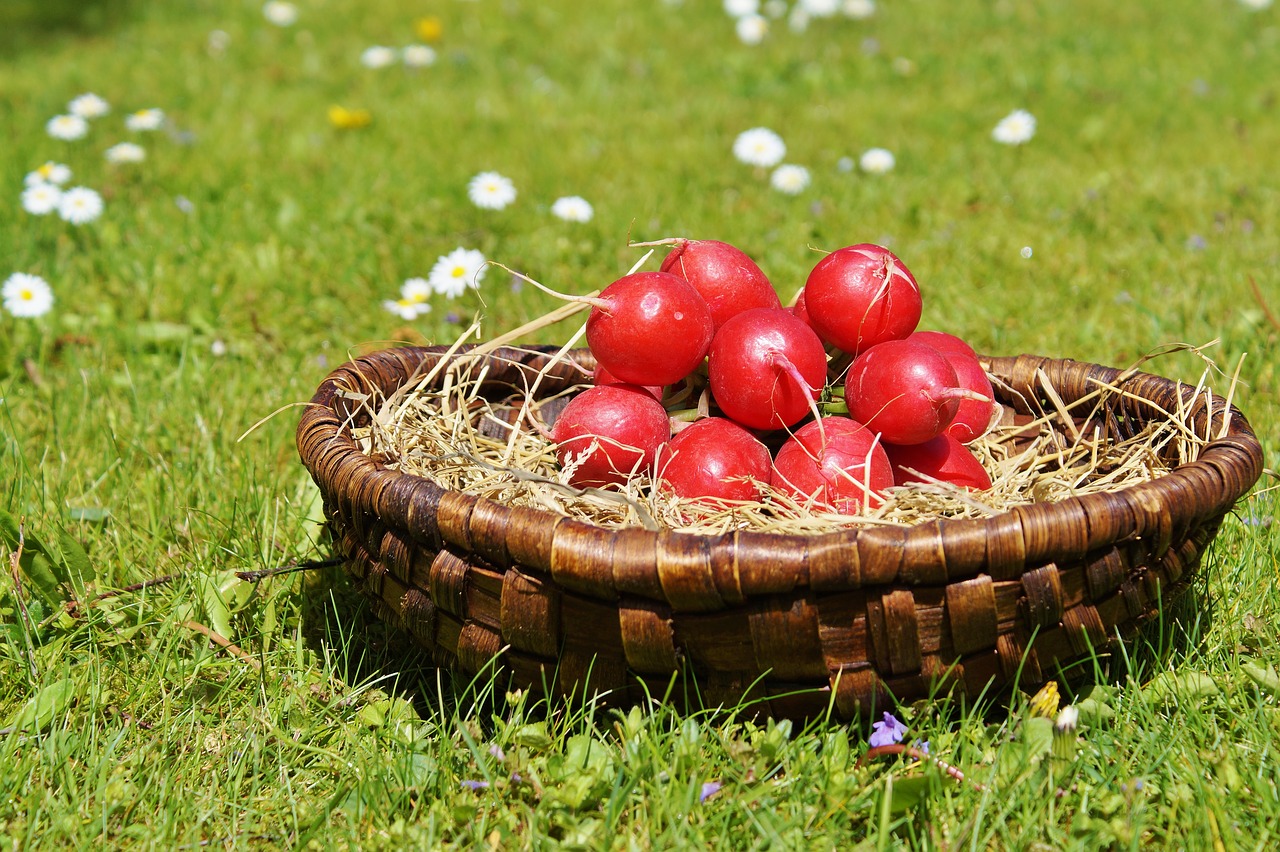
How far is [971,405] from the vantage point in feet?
7.06

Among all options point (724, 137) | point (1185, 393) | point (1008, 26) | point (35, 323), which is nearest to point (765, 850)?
point (1185, 393)

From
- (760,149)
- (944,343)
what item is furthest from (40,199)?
(944,343)

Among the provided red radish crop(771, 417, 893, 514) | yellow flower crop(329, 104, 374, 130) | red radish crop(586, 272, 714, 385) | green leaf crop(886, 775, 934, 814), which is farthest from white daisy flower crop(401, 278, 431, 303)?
green leaf crop(886, 775, 934, 814)

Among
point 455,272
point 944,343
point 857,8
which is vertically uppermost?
point 857,8

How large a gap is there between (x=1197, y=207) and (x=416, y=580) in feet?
11.6

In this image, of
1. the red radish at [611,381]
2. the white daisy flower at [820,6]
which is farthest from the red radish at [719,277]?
the white daisy flower at [820,6]

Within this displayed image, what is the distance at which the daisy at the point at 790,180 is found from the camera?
4246 millimetres

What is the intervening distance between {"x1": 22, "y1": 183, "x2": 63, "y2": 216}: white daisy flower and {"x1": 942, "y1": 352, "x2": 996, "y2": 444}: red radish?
314 centimetres

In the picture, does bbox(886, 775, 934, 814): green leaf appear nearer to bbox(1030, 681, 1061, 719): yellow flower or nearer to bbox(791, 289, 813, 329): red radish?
bbox(1030, 681, 1061, 719): yellow flower

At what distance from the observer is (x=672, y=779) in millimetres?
1574

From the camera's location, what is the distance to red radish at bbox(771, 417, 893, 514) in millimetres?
1837

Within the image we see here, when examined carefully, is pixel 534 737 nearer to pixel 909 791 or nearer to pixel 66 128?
pixel 909 791

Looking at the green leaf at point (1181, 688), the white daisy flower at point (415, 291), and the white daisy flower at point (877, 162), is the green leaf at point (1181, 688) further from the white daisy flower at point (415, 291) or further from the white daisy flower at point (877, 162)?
the white daisy flower at point (877, 162)

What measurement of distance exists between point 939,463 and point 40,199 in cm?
326
